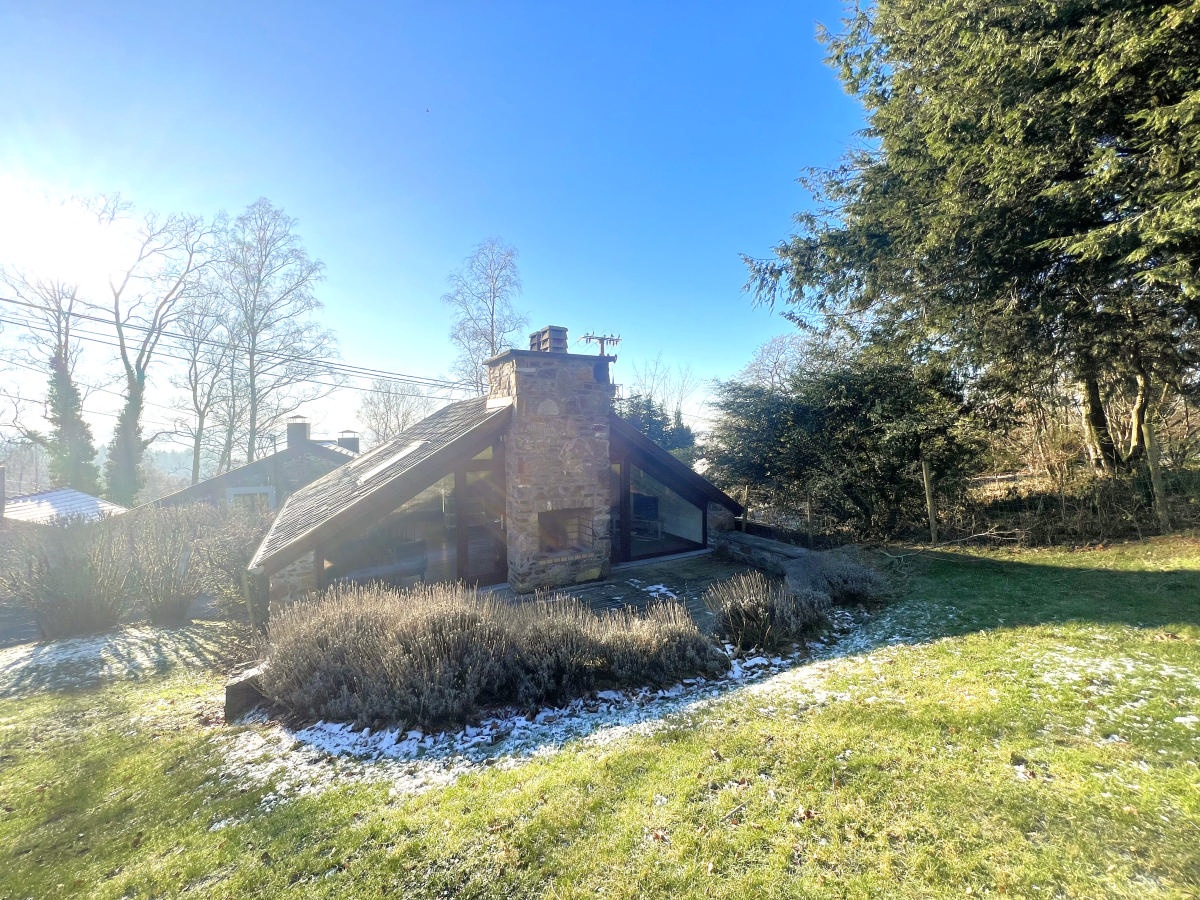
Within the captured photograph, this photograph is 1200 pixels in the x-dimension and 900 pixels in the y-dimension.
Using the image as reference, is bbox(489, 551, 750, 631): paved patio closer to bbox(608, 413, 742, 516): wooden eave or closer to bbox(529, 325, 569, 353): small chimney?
bbox(608, 413, 742, 516): wooden eave

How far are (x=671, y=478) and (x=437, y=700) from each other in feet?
23.1

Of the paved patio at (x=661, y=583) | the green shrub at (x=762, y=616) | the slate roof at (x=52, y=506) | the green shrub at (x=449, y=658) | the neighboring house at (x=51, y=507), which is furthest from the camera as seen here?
the slate roof at (x=52, y=506)

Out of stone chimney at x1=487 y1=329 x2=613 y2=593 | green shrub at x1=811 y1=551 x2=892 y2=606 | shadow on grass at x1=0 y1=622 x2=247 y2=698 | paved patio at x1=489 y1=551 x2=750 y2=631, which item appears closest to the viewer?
shadow on grass at x1=0 y1=622 x2=247 y2=698

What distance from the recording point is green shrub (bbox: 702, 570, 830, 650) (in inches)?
238

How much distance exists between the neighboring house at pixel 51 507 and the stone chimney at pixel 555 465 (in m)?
15.8

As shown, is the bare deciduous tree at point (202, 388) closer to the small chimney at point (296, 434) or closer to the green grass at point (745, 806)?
the small chimney at point (296, 434)

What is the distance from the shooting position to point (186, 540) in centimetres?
1159

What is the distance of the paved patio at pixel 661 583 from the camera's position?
7.72 meters

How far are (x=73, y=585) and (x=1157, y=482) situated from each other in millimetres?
21354

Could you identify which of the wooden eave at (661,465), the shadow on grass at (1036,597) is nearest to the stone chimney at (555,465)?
the wooden eave at (661,465)

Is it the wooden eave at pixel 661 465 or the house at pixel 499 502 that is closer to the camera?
the house at pixel 499 502

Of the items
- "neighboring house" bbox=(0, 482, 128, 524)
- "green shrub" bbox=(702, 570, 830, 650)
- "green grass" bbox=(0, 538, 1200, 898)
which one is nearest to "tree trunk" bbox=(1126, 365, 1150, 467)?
"green grass" bbox=(0, 538, 1200, 898)

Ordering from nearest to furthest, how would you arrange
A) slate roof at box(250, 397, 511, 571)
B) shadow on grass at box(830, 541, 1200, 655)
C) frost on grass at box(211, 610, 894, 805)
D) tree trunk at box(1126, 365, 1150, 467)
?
frost on grass at box(211, 610, 894, 805) → shadow on grass at box(830, 541, 1200, 655) → slate roof at box(250, 397, 511, 571) → tree trunk at box(1126, 365, 1150, 467)

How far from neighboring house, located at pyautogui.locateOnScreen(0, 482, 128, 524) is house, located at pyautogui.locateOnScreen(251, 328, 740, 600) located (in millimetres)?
13867
